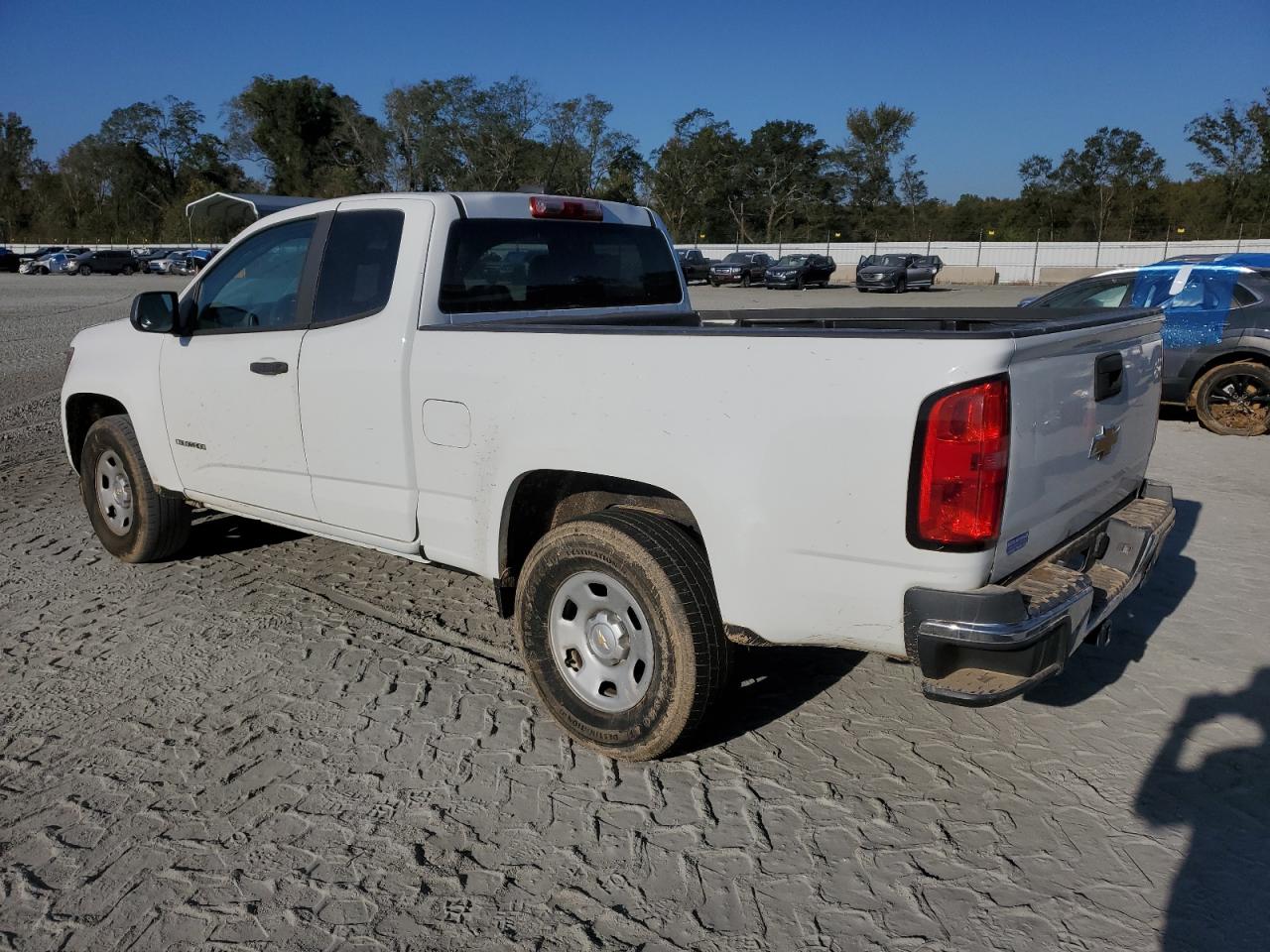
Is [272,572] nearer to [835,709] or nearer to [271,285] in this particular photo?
[271,285]

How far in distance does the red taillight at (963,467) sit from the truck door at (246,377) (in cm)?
278

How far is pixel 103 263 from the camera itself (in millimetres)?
54969

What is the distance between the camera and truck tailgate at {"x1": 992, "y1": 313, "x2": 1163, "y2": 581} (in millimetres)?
2693

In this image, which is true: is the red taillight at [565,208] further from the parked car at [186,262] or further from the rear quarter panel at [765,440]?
the parked car at [186,262]

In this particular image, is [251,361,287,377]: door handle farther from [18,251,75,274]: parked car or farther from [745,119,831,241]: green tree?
[745,119,831,241]: green tree

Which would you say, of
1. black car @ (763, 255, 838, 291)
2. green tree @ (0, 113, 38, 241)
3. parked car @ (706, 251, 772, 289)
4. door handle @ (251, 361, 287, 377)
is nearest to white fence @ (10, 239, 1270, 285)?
parked car @ (706, 251, 772, 289)

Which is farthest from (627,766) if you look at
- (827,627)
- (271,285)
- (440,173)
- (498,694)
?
(440,173)

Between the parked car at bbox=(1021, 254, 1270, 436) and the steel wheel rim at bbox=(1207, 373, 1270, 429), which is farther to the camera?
the steel wheel rim at bbox=(1207, 373, 1270, 429)

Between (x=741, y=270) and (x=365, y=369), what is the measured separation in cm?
4075

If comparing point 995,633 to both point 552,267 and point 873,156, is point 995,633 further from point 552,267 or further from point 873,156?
point 873,156

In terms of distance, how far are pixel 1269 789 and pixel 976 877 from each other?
1.20 m

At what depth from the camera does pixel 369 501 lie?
13.1 feet

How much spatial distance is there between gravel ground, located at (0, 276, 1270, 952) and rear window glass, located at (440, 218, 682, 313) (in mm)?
1614

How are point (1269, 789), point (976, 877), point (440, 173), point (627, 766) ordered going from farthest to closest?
point (440, 173), point (627, 766), point (1269, 789), point (976, 877)
